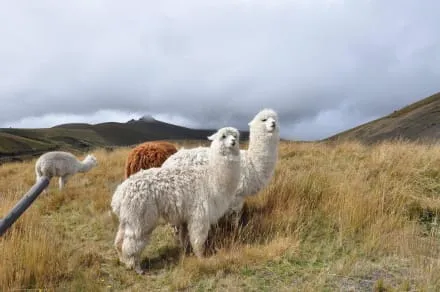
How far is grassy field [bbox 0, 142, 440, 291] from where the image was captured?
4.05 m

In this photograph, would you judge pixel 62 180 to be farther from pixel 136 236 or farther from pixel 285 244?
pixel 285 244

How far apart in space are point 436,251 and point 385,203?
1.24 meters

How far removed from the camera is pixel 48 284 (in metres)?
4.07

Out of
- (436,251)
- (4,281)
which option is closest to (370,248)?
(436,251)

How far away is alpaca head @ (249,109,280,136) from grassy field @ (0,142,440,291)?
1.11m

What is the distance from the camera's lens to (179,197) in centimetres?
480

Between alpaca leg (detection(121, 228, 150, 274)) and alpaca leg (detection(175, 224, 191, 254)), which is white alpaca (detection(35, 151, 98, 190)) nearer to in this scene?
alpaca leg (detection(175, 224, 191, 254))

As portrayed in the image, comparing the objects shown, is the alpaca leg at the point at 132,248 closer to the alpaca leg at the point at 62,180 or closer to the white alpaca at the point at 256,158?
the white alpaca at the point at 256,158

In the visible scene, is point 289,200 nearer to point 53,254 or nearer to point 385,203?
point 385,203

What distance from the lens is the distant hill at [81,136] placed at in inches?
4088

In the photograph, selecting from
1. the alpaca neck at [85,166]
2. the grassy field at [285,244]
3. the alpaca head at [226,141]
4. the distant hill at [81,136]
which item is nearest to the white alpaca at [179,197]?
the alpaca head at [226,141]

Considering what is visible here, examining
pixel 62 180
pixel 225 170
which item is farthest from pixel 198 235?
pixel 62 180

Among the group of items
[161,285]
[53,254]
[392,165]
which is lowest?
[161,285]

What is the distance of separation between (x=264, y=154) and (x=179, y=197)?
1.54m
